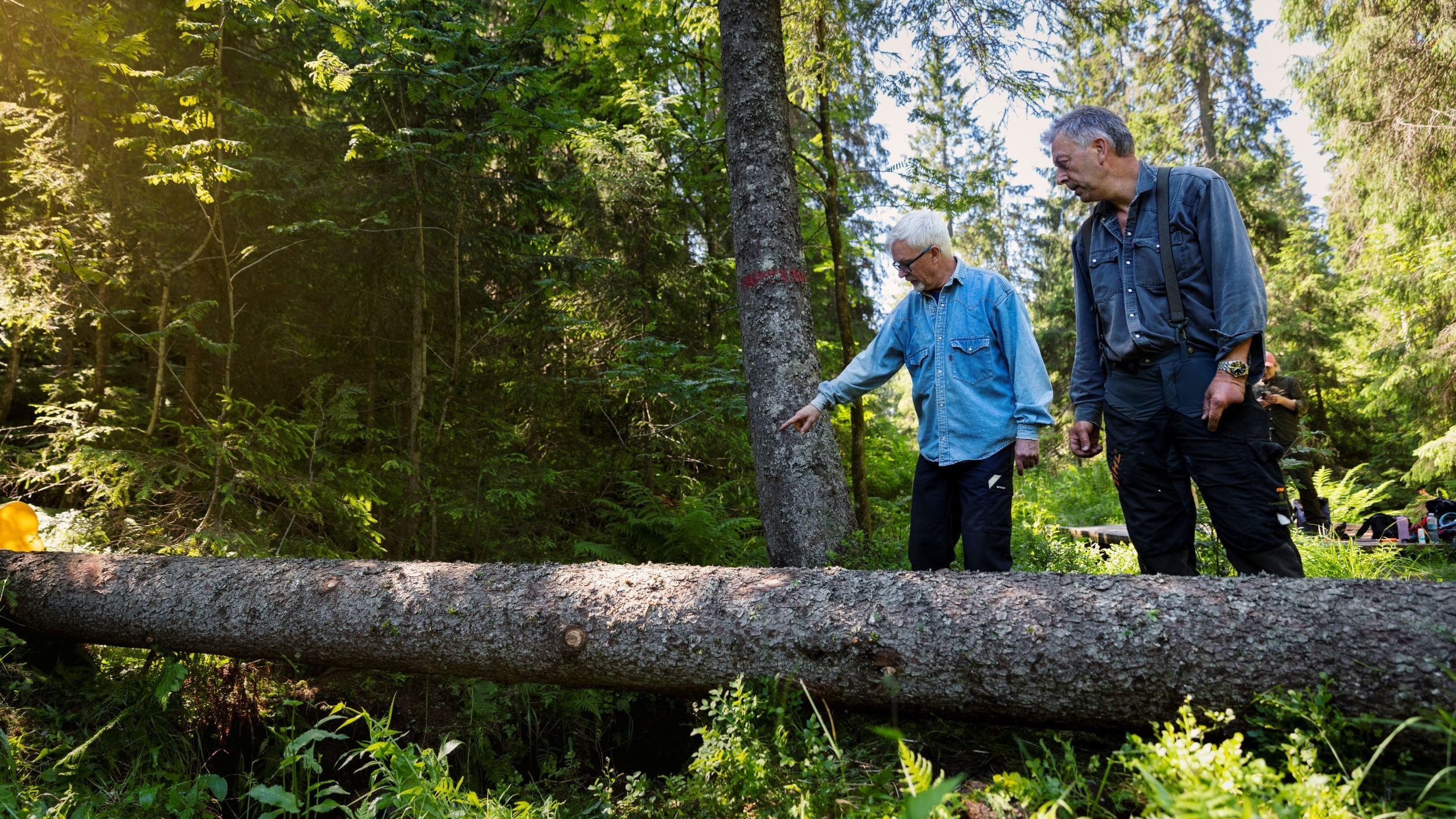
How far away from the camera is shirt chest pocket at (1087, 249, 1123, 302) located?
10.4 feet

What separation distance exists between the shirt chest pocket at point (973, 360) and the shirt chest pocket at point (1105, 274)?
49cm

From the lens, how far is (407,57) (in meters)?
5.54

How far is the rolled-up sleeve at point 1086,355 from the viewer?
341cm

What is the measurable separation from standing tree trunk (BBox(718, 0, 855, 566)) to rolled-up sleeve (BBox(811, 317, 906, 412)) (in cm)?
78

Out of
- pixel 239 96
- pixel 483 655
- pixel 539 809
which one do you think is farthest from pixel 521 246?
pixel 539 809

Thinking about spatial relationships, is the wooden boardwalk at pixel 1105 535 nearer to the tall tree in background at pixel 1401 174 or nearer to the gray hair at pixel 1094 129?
the tall tree in background at pixel 1401 174

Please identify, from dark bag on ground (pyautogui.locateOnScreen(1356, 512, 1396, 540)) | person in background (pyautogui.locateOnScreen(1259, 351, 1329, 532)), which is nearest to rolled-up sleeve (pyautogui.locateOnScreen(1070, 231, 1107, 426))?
person in background (pyautogui.locateOnScreen(1259, 351, 1329, 532))

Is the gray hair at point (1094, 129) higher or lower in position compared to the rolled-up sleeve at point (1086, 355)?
higher

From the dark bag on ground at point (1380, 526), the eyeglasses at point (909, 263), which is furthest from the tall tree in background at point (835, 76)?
the dark bag on ground at point (1380, 526)

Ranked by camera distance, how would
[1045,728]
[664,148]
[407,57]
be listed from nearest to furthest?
1. [1045,728]
2. [407,57]
3. [664,148]

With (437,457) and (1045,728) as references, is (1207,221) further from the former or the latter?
(437,457)

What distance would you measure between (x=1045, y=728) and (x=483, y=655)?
2317 mm

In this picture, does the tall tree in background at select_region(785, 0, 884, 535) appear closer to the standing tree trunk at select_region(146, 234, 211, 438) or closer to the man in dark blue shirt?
the man in dark blue shirt

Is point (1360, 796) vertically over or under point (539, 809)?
over
